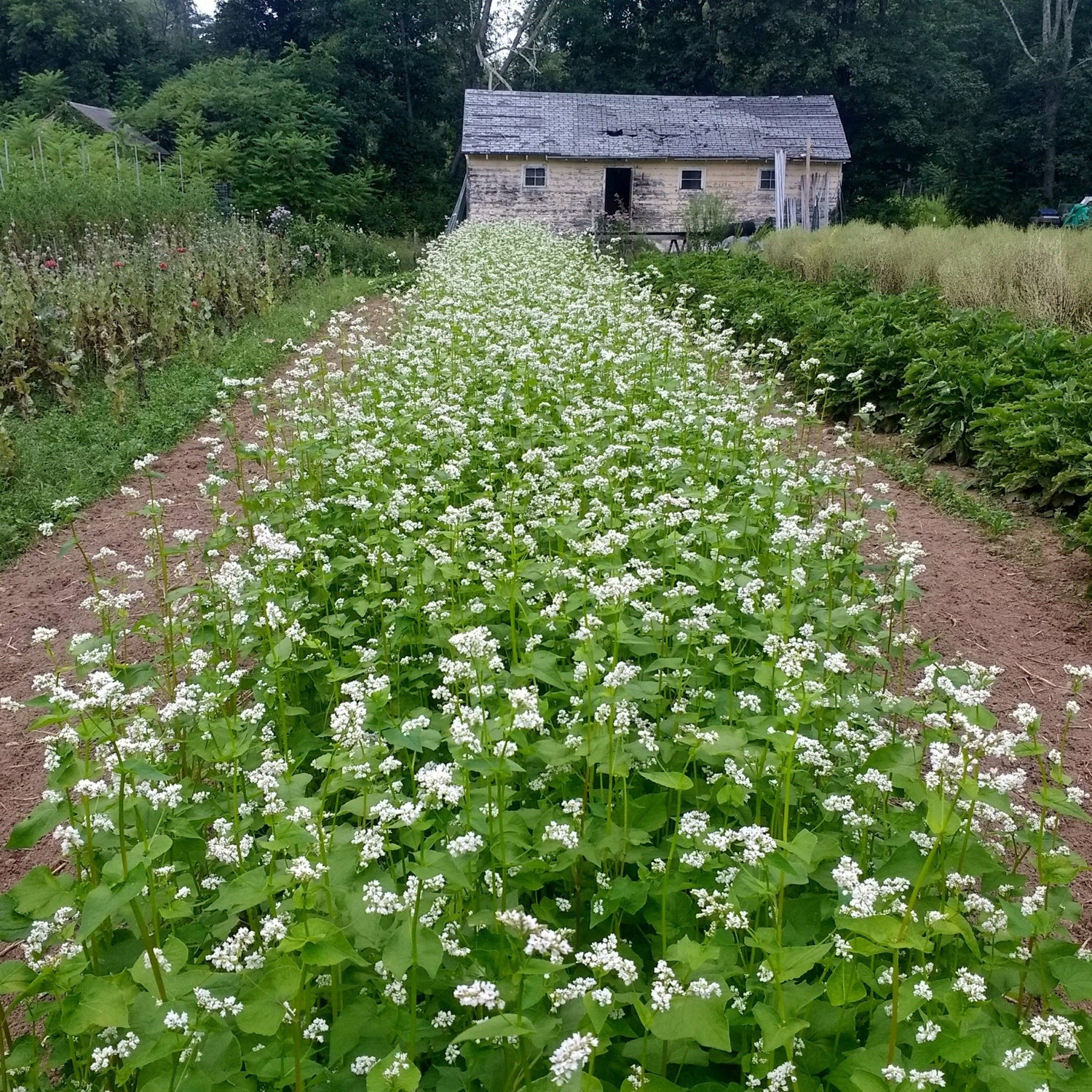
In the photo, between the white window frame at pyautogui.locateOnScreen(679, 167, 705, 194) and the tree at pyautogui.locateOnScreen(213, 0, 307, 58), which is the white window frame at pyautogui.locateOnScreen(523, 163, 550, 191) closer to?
the white window frame at pyautogui.locateOnScreen(679, 167, 705, 194)

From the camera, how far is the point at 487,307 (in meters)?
9.76

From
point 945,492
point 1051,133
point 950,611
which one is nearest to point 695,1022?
point 950,611

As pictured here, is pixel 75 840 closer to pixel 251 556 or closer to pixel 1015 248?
pixel 251 556

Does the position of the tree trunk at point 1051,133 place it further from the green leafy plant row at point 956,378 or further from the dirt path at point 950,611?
the dirt path at point 950,611

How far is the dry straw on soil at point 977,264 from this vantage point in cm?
1025

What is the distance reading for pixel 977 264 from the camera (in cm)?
1162

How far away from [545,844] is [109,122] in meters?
42.5

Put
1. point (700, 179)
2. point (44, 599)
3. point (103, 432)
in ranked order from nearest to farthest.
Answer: point (44, 599)
point (103, 432)
point (700, 179)

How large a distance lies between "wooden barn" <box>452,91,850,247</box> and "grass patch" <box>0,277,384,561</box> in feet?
69.2

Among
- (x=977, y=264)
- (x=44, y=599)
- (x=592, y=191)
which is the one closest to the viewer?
(x=44, y=599)

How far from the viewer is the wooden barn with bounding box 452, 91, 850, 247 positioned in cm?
3073

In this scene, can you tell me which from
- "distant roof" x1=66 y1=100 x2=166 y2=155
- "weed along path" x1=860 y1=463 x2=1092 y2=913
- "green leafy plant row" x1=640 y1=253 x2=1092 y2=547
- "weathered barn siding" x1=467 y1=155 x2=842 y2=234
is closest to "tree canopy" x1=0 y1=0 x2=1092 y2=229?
"distant roof" x1=66 y1=100 x2=166 y2=155

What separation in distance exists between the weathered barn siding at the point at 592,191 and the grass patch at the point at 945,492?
24993 mm

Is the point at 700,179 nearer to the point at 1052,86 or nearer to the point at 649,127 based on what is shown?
the point at 649,127
